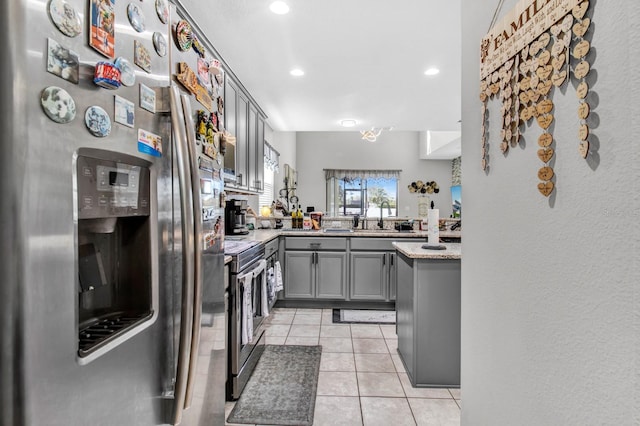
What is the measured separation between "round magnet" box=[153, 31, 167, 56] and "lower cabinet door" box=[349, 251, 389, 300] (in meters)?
3.19

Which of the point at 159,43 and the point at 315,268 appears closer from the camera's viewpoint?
the point at 159,43

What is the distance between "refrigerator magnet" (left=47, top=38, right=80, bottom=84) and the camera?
578 mm

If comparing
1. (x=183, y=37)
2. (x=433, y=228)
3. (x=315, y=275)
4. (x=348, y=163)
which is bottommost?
(x=315, y=275)

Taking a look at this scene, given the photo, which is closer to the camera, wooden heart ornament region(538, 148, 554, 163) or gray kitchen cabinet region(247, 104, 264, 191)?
wooden heart ornament region(538, 148, 554, 163)

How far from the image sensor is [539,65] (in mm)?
780

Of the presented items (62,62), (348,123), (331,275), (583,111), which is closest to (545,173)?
(583,111)

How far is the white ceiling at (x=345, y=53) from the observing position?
2.02 meters

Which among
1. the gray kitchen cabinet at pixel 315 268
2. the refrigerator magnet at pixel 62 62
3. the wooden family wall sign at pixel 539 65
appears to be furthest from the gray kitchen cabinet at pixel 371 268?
the refrigerator magnet at pixel 62 62

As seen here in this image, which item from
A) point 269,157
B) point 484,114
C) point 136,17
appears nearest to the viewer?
point 136,17

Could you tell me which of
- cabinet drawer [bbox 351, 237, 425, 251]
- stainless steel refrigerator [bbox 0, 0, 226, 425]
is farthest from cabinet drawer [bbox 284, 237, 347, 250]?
stainless steel refrigerator [bbox 0, 0, 226, 425]

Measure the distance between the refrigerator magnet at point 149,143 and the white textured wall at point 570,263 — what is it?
984 mm

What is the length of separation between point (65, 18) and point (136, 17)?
0.25 meters

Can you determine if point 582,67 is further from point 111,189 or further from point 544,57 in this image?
point 111,189

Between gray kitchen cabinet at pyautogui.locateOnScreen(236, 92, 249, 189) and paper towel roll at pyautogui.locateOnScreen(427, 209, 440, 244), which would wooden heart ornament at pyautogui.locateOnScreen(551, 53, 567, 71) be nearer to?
paper towel roll at pyautogui.locateOnScreen(427, 209, 440, 244)
